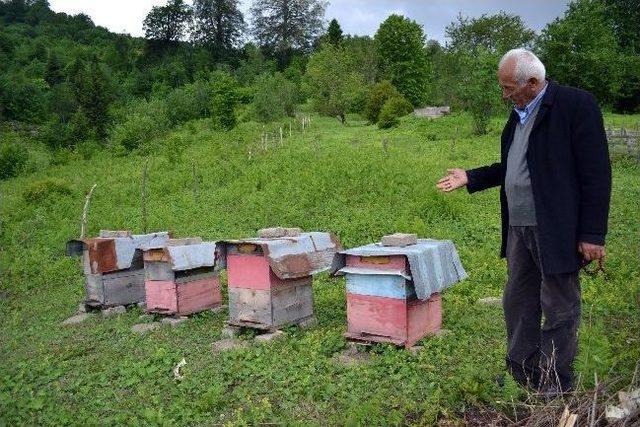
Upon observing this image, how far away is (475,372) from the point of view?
13.9 ft

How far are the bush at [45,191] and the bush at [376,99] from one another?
62.5ft

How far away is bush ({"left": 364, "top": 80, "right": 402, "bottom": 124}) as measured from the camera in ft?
111

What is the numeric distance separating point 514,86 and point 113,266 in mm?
6690

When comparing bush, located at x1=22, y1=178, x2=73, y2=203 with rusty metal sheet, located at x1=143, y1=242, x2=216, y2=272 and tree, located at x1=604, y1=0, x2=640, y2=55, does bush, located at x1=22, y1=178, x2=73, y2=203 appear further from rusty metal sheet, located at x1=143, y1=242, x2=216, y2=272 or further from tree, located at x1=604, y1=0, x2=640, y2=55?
tree, located at x1=604, y1=0, x2=640, y2=55

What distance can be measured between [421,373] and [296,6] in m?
76.9

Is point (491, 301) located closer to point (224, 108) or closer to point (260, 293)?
point (260, 293)

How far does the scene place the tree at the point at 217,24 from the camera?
7988cm

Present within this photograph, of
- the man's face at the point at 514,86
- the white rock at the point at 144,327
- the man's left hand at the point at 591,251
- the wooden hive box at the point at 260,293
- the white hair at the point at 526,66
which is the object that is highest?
the white hair at the point at 526,66

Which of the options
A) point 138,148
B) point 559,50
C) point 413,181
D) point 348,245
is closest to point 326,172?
point 413,181

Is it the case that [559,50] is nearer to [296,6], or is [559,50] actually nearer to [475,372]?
[475,372]

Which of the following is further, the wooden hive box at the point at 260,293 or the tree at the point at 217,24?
the tree at the point at 217,24

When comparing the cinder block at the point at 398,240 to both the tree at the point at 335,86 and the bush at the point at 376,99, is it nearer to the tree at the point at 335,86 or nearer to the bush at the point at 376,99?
the bush at the point at 376,99

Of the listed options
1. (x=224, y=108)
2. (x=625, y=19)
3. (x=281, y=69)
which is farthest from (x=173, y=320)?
(x=281, y=69)

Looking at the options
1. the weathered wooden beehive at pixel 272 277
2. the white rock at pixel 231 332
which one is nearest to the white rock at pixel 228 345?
the white rock at pixel 231 332
